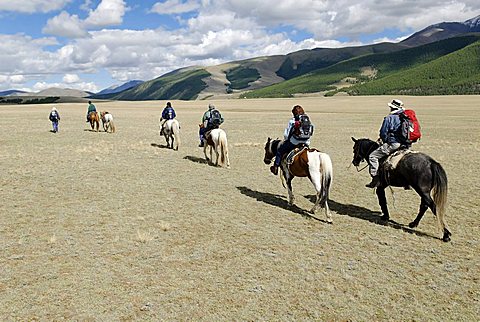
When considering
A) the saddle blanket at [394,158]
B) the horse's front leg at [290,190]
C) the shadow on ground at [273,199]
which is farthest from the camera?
the horse's front leg at [290,190]

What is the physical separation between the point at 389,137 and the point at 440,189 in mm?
2026

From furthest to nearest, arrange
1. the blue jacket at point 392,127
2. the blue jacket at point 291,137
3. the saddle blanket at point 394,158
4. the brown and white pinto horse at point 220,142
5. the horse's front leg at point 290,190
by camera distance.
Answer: the brown and white pinto horse at point 220,142 < the horse's front leg at point 290,190 < the blue jacket at point 291,137 < the blue jacket at point 392,127 < the saddle blanket at point 394,158

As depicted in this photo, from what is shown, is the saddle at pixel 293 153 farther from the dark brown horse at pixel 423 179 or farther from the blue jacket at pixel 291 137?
the dark brown horse at pixel 423 179

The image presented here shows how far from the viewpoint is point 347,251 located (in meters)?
8.53

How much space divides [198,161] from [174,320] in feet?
48.3

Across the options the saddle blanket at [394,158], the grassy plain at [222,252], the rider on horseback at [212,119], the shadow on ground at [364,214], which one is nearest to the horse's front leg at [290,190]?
the grassy plain at [222,252]

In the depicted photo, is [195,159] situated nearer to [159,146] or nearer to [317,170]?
[159,146]

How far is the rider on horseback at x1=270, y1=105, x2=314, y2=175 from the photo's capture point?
1141 centimetres

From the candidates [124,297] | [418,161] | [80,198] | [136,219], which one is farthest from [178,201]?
[418,161]

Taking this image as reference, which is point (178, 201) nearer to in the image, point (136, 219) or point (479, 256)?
point (136, 219)

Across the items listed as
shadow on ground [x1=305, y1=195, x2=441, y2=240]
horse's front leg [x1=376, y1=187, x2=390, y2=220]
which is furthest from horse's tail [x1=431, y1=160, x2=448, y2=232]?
horse's front leg [x1=376, y1=187, x2=390, y2=220]

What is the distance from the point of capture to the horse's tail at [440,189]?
8984mm

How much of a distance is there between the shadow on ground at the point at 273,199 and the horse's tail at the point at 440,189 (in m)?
3.01

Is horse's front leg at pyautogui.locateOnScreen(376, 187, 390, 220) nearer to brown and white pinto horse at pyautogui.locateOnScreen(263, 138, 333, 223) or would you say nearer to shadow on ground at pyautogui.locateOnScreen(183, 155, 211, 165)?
brown and white pinto horse at pyautogui.locateOnScreen(263, 138, 333, 223)
